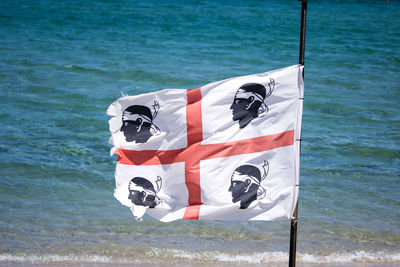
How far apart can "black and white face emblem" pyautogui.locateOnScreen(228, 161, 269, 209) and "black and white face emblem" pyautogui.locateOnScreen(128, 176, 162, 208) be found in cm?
82

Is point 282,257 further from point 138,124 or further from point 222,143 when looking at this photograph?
point 138,124

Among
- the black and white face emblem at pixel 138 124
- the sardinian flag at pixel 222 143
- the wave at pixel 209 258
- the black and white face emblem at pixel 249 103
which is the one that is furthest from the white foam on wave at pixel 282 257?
the black and white face emblem at pixel 249 103

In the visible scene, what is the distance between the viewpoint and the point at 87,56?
25281mm

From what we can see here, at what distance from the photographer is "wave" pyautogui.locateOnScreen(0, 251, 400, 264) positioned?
310 inches

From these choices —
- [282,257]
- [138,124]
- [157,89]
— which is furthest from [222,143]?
[157,89]

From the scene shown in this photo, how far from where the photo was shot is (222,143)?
18.6ft

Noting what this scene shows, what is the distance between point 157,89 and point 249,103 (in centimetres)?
1529

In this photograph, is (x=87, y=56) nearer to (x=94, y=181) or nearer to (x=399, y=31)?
(x=94, y=181)

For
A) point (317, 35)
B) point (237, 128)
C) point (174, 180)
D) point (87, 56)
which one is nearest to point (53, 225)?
point (174, 180)

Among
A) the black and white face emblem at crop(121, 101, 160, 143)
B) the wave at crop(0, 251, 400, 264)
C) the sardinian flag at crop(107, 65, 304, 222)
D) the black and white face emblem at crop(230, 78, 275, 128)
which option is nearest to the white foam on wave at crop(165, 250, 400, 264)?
the wave at crop(0, 251, 400, 264)

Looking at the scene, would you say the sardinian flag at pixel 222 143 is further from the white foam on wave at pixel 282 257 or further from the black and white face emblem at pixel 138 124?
the white foam on wave at pixel 282 257

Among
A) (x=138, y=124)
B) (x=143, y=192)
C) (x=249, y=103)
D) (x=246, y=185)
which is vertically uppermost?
(x=249, y=103)

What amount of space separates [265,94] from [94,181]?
6511mm

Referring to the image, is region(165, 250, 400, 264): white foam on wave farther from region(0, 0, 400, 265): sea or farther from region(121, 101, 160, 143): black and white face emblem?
region(121, 101, 160, 143): black and white face emblem
